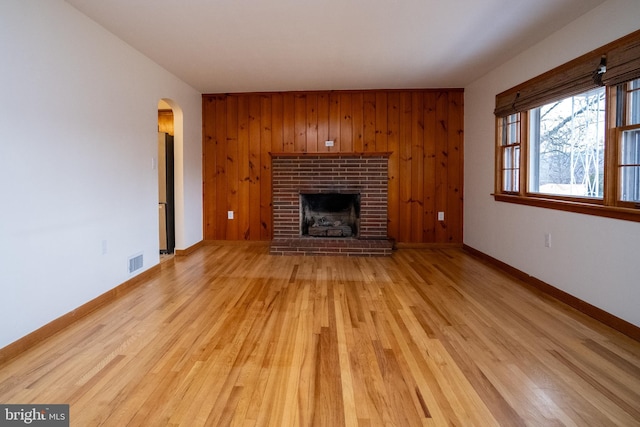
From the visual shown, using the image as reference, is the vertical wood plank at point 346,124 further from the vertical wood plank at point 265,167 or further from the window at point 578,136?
the window at point 578,136

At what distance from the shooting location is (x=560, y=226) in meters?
3.27

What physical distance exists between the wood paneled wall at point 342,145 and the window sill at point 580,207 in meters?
1.53

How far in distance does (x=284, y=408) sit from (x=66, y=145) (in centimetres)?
242

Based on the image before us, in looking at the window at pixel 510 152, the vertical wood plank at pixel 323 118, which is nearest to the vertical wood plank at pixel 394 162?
the vertical wood plank at pixel 323 118

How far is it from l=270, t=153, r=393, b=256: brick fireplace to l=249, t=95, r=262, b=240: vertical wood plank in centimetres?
27

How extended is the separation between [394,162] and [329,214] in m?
1.32

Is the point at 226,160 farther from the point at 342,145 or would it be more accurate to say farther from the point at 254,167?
the point at 342,145

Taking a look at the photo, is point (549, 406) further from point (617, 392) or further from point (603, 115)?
point (603, 115)

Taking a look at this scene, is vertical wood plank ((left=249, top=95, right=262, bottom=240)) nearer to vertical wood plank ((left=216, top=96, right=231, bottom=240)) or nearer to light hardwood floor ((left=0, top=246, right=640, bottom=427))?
vertical wood plank ((left=216, top=96, right=231, bottom=240))

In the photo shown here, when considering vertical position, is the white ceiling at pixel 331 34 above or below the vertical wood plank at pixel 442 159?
above

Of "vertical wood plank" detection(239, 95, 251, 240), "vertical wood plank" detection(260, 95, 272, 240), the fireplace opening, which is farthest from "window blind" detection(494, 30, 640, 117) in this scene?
"vertical wood plank" detection(239, 95, 251, 240)

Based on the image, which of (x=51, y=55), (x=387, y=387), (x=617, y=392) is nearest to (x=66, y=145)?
(x=51, y=55)

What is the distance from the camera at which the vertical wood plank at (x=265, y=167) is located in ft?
18.6

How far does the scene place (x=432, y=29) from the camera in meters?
3.25
